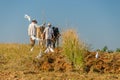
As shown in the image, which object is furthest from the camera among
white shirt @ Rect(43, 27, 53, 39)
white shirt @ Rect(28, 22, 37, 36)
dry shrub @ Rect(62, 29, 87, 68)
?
white shirt @ Rect(43, 27, 53, 39)

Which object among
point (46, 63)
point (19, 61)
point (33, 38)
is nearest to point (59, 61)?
point (46, 63)

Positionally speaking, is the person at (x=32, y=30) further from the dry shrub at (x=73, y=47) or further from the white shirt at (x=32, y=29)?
the dry shrub at (x=73, y=47)

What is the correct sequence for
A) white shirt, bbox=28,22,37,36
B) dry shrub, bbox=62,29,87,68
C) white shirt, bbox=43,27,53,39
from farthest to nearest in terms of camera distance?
white shirt, bbox=43,27,53,39 → white shirt, bbox=28,22,37,36 → dry shrub, bbox=62,29,87,68

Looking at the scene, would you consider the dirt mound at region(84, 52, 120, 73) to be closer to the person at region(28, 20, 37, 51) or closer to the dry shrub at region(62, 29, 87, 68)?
the dry shrub at region(62, 29, 87, 68)

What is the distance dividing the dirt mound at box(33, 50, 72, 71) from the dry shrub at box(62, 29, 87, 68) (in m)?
0.24

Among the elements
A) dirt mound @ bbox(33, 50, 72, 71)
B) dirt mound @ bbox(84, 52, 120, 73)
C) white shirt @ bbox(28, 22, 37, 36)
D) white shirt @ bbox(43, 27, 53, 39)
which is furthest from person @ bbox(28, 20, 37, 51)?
dirt mound @ bbox(84, 52, 120, 73)

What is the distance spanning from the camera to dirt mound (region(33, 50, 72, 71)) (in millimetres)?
16203

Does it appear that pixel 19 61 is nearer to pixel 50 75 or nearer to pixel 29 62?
pixel 29 62

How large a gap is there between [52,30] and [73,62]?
7.81m

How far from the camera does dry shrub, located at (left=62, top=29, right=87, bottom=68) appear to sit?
1591cm

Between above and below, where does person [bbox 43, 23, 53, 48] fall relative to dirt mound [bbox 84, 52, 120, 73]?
above

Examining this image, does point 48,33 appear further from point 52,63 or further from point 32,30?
point 52,63

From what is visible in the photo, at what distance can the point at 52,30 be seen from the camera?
23.8 meters

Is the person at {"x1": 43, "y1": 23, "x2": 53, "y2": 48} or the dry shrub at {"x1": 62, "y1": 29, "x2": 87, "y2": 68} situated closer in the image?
the dry shrub at {"x1": 62, "y1": 29, "x2": 87, "y2": 68}
